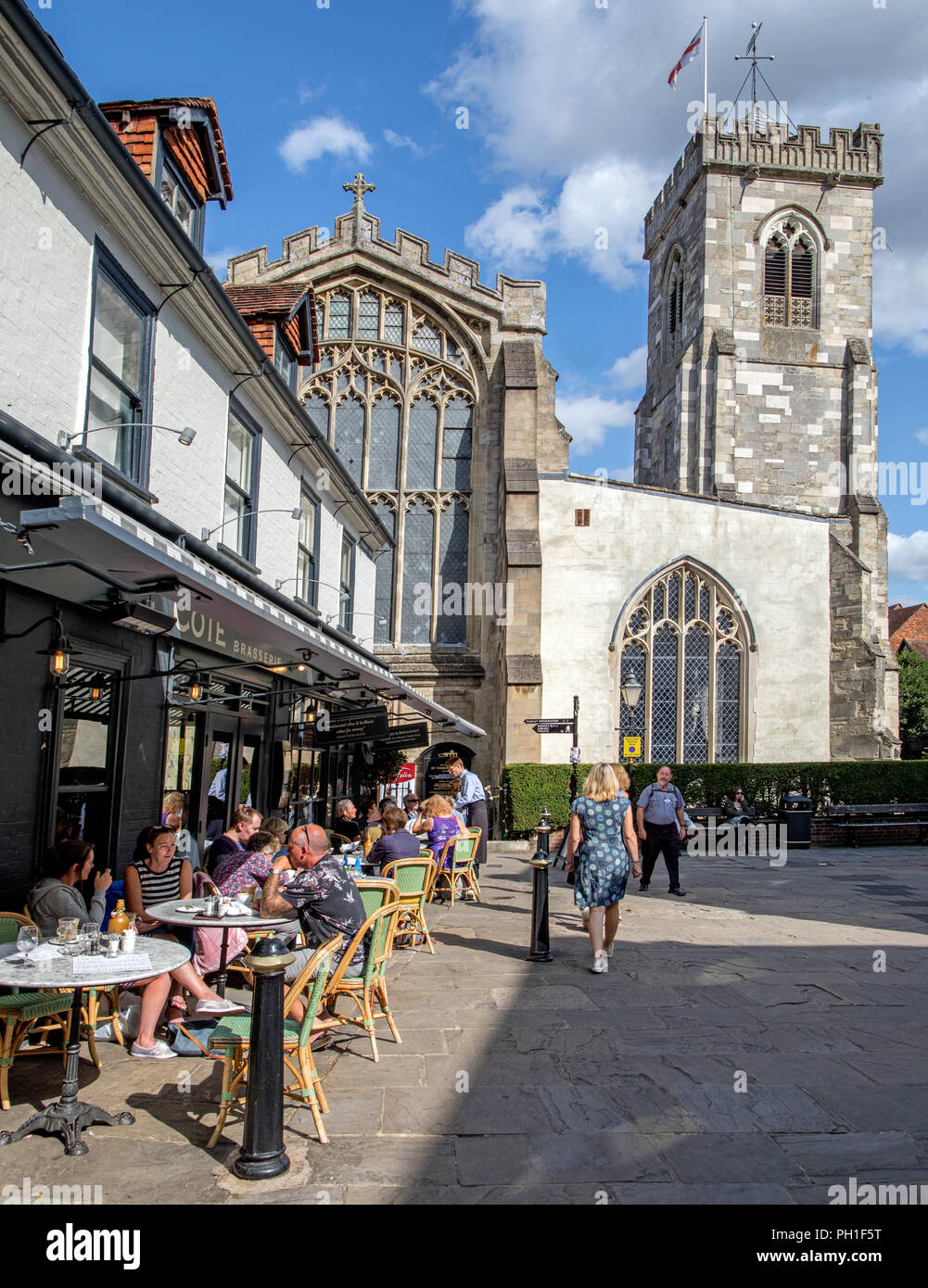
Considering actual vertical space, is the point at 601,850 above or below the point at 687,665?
below

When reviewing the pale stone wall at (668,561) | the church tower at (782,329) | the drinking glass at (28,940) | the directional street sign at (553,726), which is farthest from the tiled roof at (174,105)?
the church tower at (782,329)

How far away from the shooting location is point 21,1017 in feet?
15.7

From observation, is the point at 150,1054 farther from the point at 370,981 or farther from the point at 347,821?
the point at 347,821

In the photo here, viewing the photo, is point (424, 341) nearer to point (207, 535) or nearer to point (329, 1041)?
point (207, 535)

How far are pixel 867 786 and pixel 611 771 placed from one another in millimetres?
16624

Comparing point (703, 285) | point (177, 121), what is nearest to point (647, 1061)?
point (177, 121)

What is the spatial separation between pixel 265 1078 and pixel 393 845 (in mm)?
5399

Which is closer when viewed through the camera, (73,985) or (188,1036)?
(73,985)

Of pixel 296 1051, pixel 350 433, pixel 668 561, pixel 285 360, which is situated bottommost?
pixel 296 1051

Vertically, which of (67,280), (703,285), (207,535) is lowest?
(207,535)

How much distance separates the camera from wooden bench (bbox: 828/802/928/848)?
21.4m

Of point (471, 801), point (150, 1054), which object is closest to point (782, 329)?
point (471, 801)

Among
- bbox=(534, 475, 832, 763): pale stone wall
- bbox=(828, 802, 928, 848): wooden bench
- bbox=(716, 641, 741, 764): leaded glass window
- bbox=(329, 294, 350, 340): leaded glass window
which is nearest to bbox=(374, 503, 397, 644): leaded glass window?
bbox=(534, 475, 832, 763): pale stone wall

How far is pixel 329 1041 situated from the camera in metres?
5.82
